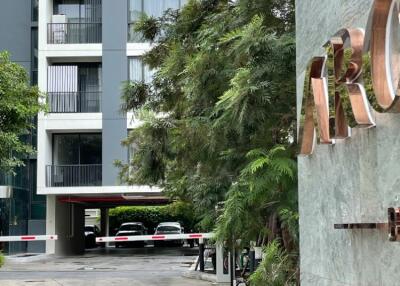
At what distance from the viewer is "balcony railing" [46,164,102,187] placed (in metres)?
29.9

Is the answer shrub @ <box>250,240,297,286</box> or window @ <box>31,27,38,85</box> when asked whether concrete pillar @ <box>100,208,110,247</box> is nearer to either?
window @ <box>31,27,38,85</box>

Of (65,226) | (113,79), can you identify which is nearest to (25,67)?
(113,79)

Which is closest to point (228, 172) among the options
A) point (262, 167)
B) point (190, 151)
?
point (190, 151)

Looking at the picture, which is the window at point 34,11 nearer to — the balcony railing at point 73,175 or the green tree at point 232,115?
the balcony railing at point 73,175

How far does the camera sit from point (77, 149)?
3083cm

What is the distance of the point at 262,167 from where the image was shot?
687 centimetres

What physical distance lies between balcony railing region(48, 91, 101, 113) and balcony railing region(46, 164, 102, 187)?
8.61ft

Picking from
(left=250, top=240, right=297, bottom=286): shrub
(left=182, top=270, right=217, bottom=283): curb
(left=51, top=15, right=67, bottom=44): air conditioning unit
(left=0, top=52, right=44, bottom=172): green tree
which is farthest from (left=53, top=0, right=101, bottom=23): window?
(left=250, top=240, right=297, bottom=286): shrub

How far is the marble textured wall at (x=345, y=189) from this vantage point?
398cm

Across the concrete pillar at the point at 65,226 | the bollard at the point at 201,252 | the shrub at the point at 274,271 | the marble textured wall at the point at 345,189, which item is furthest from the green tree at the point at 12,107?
the concrete pillar at the point at 65,226

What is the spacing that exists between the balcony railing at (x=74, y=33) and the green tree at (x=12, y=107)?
1618 cm

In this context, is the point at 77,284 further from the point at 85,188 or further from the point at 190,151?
the point at 85,188

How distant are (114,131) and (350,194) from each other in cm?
2554

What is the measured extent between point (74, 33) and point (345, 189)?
27.3 metres
